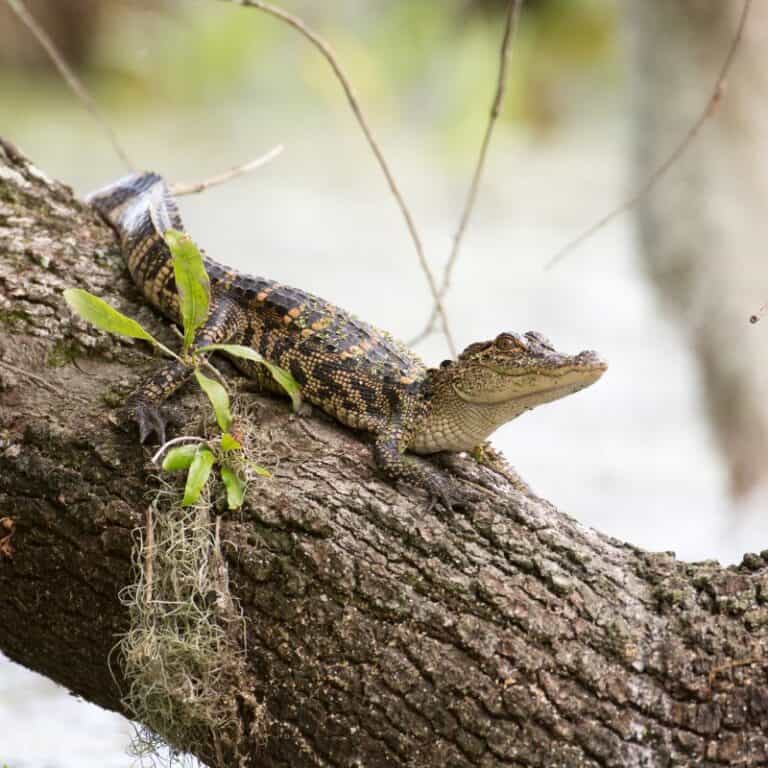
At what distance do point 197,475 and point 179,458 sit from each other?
0.16 ft

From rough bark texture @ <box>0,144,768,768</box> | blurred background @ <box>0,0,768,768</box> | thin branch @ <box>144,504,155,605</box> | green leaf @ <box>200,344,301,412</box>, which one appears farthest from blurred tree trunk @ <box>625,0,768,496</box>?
thin branch @ <box>144,504,155,605</box>

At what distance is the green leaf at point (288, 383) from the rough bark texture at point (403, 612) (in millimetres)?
116

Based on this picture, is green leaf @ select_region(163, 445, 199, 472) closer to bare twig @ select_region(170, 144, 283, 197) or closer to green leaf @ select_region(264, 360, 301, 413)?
green leaf @ select_region(264, 360, 301, 413)

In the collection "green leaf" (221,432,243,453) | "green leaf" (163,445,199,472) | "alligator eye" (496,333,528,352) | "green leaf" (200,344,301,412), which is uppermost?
"alligator eye" (496,333,528,352)

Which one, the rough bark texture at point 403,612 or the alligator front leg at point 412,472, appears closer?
the rough bark texture at point 403,612

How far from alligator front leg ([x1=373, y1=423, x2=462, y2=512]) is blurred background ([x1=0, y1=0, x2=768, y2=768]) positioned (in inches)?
118

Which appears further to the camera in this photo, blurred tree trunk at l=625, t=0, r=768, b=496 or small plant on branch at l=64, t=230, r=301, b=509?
blurred tree trunk at l=625, t=0, r=768, b=496

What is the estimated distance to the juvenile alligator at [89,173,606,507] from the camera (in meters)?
2.22

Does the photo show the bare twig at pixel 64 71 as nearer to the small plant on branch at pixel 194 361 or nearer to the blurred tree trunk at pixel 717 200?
the small plant on branch at pixel 194 361

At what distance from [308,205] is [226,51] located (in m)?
1.26

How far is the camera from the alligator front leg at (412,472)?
2.13 meters

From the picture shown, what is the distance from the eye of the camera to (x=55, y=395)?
2.23 meters

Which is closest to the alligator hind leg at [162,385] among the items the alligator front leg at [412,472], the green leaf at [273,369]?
the green leaf at [273,369]

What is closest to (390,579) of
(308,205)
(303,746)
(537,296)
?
Answer: (303,746)
